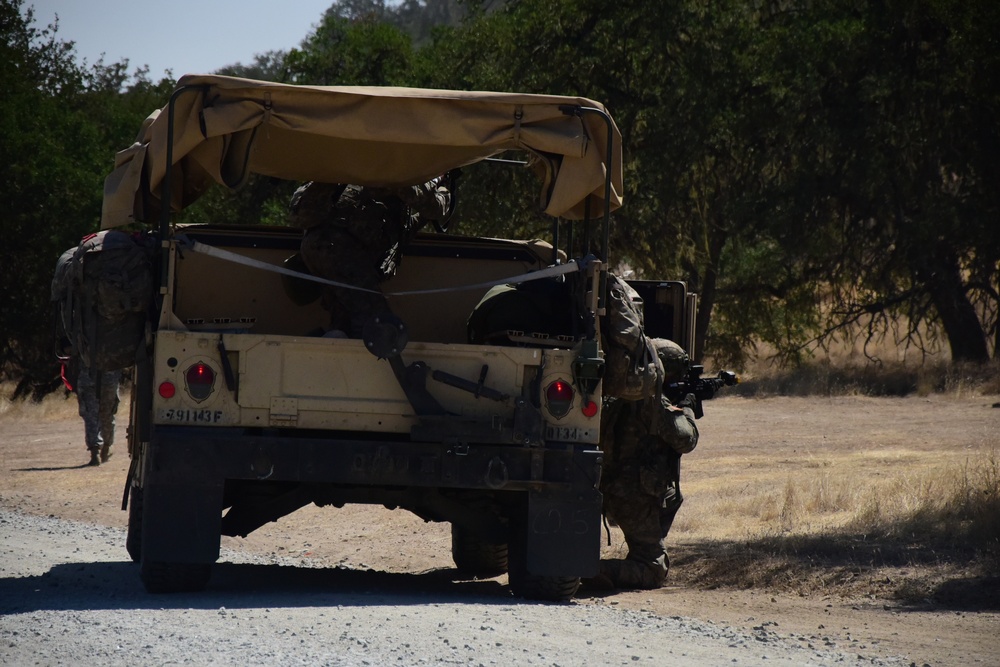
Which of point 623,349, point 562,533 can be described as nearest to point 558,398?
point 623,349

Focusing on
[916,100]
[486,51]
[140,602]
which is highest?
[486,51]

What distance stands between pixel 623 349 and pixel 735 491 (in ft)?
17.3

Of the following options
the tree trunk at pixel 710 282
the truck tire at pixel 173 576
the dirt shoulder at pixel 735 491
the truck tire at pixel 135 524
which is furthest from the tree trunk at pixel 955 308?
the truck tire at pixel 173 576

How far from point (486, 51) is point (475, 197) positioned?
3.08m

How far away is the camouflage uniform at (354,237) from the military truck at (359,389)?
0.69 metres

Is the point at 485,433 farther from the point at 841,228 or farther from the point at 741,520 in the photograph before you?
the point at 841,228

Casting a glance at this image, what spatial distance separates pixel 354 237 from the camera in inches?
323

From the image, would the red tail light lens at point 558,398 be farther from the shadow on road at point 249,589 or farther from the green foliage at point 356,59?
the green foliage at point 356,59

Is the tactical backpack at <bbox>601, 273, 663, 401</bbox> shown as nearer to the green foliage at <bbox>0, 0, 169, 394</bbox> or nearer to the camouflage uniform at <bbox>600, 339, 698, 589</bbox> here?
the camouflage uniform at <bbox>600, 339, 698, 589</bbox>

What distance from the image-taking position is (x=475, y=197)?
2036 centimetres

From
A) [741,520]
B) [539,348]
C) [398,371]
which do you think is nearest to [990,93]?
[741,520]

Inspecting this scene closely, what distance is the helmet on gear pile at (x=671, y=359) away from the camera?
8609 millimetres

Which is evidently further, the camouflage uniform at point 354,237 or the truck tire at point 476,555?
the truck tire at point 476,555

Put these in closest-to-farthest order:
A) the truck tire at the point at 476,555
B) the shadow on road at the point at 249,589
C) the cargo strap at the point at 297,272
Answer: the shadow on road at the point at 249,589
the cargo strap at the point at 297,272
the truck tire at the point at 476,555
